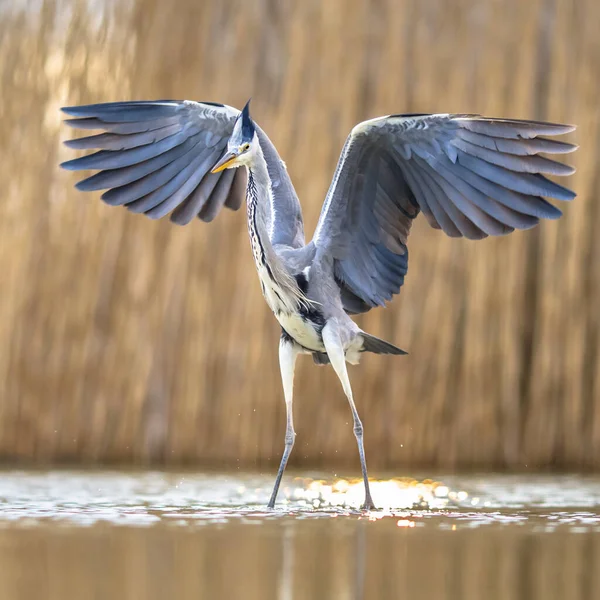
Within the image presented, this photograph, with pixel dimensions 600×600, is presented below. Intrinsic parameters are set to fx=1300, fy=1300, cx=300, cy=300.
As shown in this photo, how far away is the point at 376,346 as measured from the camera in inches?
207

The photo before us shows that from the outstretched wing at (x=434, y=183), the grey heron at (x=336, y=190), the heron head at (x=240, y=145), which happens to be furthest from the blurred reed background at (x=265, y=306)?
the heron head at (x=240, y=145)

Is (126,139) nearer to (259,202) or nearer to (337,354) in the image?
(259,202)

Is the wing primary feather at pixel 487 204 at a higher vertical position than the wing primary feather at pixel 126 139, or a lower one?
lower

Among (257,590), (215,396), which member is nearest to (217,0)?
(215,396)

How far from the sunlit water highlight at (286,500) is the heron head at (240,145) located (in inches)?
49.4

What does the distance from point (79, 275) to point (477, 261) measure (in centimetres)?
187

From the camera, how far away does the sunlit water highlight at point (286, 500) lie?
4.30m

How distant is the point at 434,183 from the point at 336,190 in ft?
1.22

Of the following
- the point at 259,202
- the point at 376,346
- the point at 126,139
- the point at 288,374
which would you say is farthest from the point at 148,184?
the point at 376,346

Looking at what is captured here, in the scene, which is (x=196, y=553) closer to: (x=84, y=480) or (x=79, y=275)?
(x=84, y=480)

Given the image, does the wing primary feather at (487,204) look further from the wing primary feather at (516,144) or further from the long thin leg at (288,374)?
the long thin leg at (288,374)

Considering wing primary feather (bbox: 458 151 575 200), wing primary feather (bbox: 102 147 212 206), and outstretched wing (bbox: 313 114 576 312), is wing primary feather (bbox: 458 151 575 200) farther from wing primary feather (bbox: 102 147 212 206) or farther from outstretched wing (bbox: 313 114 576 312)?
wing primary feather (bbox: 102 147 212 206)

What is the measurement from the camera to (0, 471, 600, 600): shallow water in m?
3.09

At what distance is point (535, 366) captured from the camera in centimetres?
600
